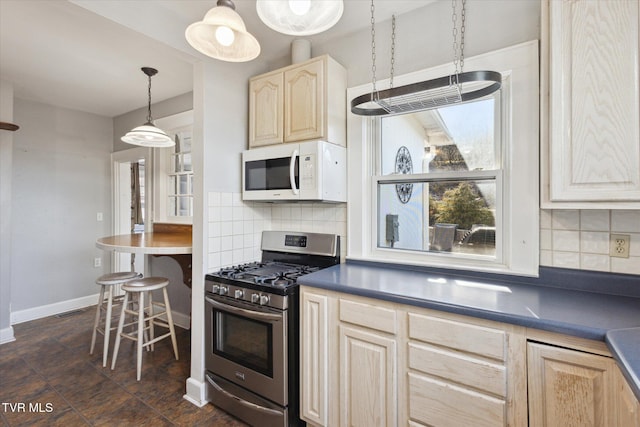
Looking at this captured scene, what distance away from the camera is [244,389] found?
1.86m

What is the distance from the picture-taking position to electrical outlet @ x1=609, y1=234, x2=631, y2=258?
55.7 inches

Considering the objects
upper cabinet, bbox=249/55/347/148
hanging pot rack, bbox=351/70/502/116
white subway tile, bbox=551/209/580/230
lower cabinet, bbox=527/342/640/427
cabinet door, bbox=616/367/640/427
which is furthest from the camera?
upper cabinet, bbox=249/55/347/148

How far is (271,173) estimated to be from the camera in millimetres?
2125

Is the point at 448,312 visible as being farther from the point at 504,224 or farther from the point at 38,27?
the point at 38,27

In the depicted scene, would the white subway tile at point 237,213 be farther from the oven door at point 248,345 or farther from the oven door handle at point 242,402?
the oven door handle at point 242,402

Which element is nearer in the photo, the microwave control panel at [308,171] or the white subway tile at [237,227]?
the microwave control panel at [308,171]

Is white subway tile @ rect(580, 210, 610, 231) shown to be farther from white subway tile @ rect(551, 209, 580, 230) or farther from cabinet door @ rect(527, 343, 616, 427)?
cabinet door @ rect(527, 343, 616, 427)

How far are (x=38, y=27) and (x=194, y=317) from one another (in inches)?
91.3

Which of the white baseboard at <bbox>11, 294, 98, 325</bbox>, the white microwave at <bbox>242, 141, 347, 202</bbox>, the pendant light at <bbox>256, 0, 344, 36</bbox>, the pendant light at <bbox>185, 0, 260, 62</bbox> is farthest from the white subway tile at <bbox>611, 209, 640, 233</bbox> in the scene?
the white baseboard at <bbox>11, 294, 98, 325</bbox>

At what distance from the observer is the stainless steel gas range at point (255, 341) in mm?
1707

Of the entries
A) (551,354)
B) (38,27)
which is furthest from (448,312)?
(38,27)

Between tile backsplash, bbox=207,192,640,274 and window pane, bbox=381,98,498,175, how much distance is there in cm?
47

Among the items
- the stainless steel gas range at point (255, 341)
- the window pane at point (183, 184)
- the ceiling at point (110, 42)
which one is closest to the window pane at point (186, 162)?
the window pane at point (183, 184)

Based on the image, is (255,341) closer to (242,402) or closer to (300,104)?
(242,402)
